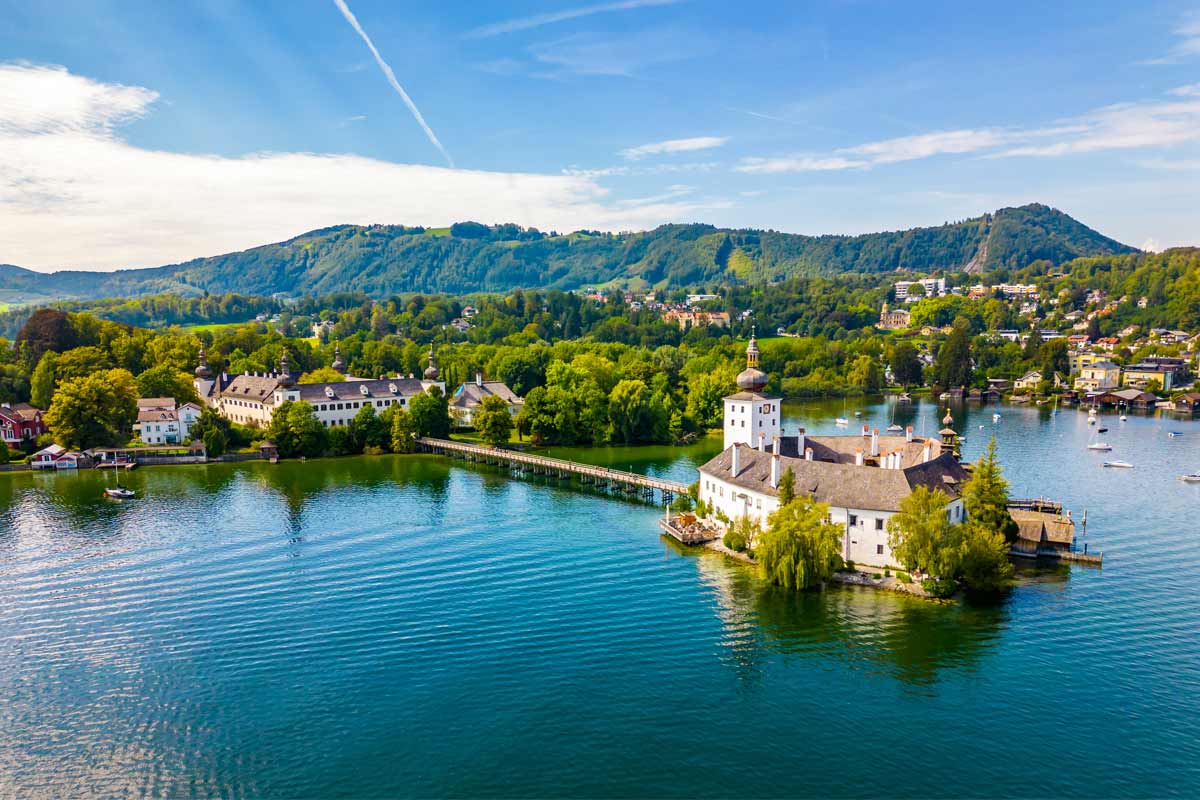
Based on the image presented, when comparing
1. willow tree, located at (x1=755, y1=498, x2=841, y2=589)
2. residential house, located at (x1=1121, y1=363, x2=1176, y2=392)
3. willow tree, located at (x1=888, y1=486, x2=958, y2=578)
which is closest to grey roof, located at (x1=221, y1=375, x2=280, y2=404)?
willow tree, located at (x1=755, y1=498, x2=841, y2=589)

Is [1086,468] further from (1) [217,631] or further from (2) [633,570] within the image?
(1) [217,631]

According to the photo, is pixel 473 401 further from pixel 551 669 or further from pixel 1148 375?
pixel 1148 375

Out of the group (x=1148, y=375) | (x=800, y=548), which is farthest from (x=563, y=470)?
(x=1148, y=375)

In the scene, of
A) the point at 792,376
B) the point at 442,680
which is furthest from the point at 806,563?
the point at 792,376

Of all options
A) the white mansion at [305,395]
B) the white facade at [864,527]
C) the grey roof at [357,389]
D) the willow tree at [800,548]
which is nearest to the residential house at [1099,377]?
the white mansion at [305,395]

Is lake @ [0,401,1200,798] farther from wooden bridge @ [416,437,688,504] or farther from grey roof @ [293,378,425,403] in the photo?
grey roof @ [293,378,425,403]
